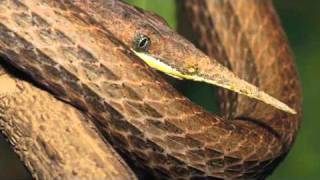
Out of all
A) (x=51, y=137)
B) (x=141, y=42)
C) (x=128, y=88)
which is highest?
(x=141, y=42)

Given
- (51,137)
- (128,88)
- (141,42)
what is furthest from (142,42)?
(51,137)

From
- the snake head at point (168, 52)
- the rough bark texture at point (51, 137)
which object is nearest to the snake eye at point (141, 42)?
the snake head at point (168, 52)

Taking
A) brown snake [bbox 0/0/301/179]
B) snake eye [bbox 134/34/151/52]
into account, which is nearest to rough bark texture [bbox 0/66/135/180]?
brown snake [bbox 0/0/301/179]

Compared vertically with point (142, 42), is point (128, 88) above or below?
below

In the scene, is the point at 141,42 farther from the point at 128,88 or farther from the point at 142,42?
the point at 128,88

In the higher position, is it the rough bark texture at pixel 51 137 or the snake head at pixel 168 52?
the snake head at pixel 168 52

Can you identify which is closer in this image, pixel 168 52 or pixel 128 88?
pixel 128 88

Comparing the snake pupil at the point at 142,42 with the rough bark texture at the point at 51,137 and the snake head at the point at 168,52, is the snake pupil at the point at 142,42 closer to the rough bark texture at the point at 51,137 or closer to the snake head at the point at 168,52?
the snake head at the point at 168,52
